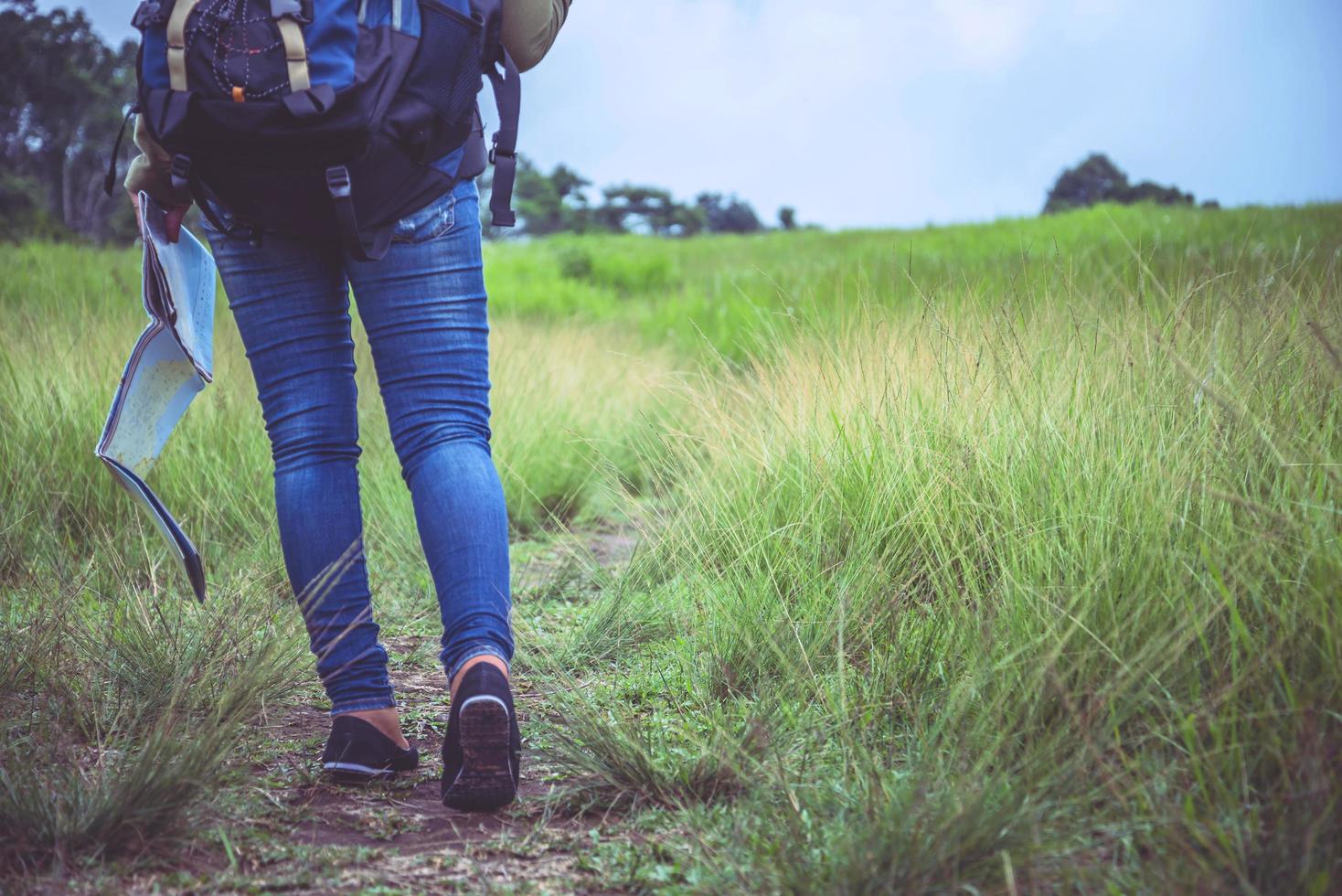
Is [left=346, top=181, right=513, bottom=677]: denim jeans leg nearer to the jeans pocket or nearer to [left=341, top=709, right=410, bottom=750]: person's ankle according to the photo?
the jeans pocket

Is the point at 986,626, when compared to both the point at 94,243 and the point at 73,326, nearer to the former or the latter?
the point at 73,326

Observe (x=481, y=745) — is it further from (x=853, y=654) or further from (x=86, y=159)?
(x=86, y=159)

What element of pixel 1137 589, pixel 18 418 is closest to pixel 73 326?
pixel 18 418

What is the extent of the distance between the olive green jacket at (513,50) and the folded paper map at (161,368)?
4 centimetres

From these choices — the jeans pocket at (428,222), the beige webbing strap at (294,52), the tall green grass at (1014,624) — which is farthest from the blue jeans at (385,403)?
the tall green grass at (1014,624)

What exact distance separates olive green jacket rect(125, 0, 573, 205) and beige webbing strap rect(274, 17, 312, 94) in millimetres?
332

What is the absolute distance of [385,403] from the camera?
62.6 inches

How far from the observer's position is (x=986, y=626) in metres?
1.64

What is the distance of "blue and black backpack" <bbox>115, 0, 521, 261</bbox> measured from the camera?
1.33 metres

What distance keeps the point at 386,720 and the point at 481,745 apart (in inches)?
11.8

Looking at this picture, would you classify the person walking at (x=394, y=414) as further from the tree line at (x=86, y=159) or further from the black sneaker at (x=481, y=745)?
the tree line at (x=86, y=159)

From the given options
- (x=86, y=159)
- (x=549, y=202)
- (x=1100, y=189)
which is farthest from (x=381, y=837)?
(x=86, y=159)

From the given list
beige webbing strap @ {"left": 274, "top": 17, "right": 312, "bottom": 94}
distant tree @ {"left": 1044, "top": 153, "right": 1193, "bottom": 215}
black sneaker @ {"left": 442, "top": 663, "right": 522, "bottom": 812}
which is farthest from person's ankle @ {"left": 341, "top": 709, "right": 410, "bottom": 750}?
distant tree @ {"left": 1044, "top": 153, "right": 1193, "bottom": 215}

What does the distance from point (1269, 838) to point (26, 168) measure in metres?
34.6
